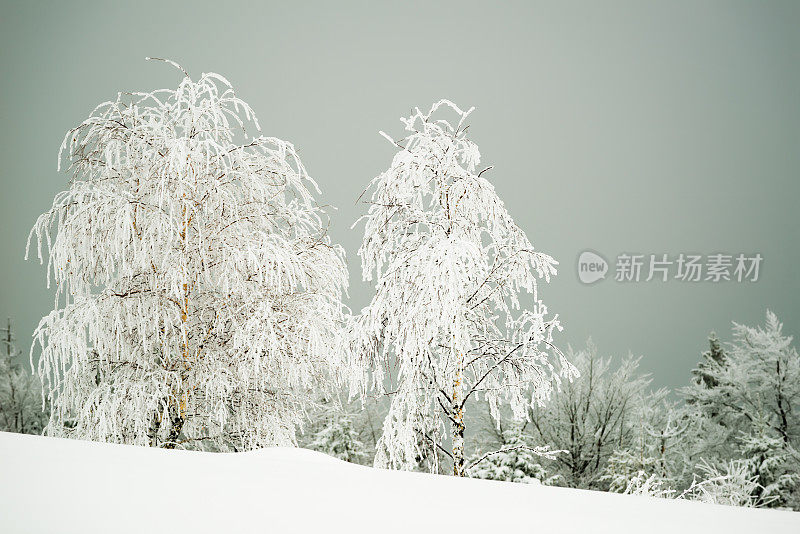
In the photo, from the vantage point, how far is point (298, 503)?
2.18 feet

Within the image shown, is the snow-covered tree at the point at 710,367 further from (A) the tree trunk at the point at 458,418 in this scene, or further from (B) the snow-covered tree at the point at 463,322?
(A) the tree trunk at the point at 458,418

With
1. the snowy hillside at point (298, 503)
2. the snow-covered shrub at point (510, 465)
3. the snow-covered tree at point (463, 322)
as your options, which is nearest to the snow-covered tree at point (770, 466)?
the snow-covered shrub at point (510, 465)

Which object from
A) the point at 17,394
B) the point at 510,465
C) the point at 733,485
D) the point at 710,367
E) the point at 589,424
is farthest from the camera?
the point at 589,424

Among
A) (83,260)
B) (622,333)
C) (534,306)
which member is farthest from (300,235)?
(622,333)

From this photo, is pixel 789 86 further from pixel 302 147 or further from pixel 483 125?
pixel 302 147

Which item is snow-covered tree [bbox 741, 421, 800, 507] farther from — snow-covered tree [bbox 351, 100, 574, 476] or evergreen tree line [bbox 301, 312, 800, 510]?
snow-covered tree [bbox 351, 100, 574, 476]

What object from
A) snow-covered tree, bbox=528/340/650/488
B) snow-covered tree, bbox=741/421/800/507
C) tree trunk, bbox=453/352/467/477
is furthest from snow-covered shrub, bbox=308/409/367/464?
snow-covered tree, bbox=741/421/800/507

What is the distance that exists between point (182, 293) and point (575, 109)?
6.55 ft

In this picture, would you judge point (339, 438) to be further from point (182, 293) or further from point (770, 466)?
point (770, 466)

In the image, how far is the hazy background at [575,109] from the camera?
2855 millimetres

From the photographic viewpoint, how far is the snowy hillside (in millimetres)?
607

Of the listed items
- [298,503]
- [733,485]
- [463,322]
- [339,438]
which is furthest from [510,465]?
[298,503]

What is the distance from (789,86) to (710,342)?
1.26 meters

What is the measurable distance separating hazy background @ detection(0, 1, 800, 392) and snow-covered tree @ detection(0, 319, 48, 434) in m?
0.27
